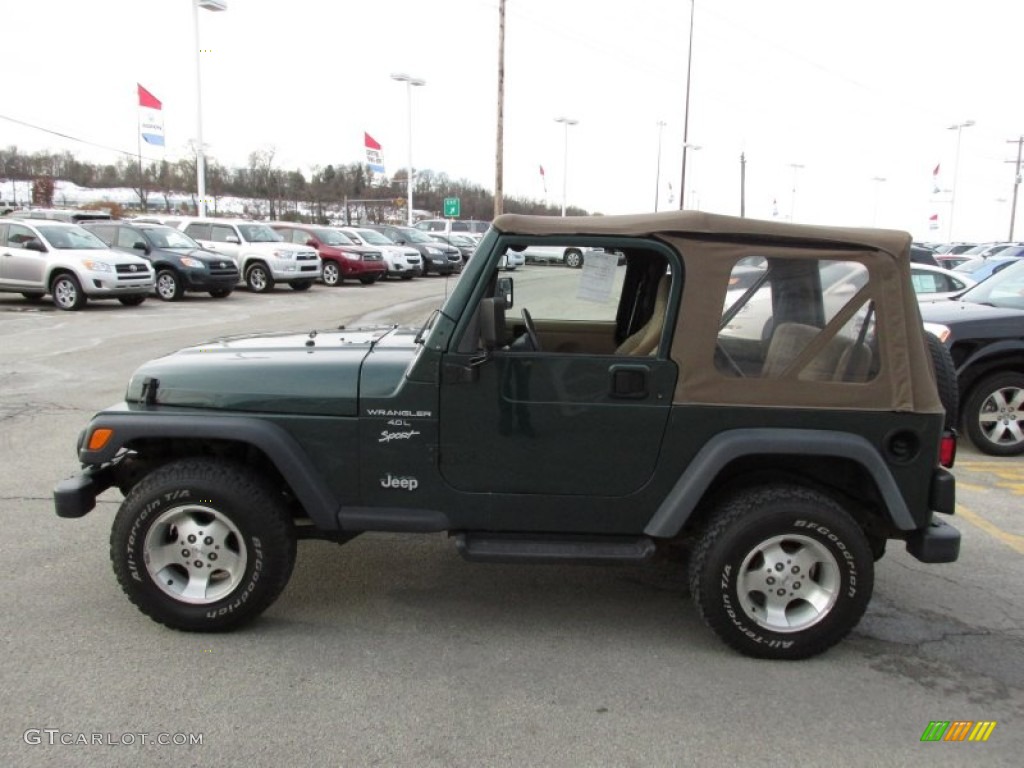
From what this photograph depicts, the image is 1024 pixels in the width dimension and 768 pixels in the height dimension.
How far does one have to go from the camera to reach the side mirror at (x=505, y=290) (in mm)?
3763

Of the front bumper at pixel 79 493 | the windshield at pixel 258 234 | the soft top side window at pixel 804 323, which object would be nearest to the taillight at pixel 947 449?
the soft top side window at pixel 804 323

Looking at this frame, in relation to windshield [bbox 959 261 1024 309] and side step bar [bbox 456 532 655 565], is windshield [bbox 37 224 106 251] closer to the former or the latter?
side step bar [bbox 456 532 655 565]

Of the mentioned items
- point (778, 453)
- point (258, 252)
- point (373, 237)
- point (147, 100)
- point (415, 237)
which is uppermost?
point (147, 100)

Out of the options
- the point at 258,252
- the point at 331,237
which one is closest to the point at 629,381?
the point at 258,252

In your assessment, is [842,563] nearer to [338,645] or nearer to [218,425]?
[338,645]

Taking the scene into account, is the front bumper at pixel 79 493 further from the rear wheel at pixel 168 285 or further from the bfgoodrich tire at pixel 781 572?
the rear wheel at pixel 168 285

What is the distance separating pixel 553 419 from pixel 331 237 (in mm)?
22658

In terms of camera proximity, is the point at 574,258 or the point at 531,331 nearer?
the point at 574,258

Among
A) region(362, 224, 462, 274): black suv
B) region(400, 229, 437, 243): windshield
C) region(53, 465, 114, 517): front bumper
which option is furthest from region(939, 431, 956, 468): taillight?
region(400, 229, 437, 243): windshield

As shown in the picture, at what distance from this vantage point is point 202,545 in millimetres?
3428

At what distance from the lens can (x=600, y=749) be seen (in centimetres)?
276

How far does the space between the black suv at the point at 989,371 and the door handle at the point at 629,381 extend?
15.4 ft

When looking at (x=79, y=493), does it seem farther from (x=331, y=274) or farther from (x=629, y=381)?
(x=331, y=274)

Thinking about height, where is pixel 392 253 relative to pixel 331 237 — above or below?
below
